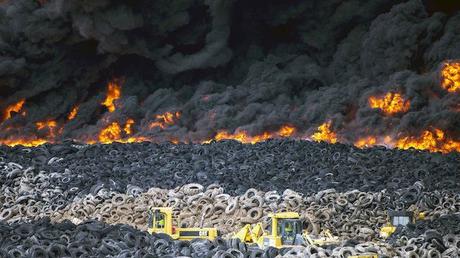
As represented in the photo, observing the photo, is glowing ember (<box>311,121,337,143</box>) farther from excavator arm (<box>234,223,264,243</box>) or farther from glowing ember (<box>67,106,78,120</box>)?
excavator arm (<box>234,223,264,243</box>)

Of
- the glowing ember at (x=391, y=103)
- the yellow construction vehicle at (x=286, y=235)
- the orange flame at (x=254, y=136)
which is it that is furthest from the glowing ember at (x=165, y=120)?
the yellow construction vehicle at (x=286, y=235)

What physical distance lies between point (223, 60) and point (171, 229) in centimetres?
3306

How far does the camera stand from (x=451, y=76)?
1859 inches

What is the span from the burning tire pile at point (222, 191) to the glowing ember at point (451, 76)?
10.4 meters

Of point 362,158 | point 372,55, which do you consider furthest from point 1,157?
point 372,55

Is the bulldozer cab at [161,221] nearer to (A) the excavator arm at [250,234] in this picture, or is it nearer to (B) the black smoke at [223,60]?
(A) the excavator arm at [250,234]

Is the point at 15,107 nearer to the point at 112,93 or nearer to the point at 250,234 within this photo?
the point at 112,93

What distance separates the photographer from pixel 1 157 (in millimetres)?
38469

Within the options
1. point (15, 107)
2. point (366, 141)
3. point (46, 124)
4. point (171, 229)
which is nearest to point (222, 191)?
point (171, 229)

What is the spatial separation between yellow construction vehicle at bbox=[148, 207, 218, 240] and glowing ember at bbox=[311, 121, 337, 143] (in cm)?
2387

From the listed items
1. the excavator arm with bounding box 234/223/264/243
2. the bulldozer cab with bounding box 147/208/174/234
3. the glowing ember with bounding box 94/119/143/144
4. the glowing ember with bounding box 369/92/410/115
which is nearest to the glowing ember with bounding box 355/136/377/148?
the glowing ember with bounding box 369/92/410/115

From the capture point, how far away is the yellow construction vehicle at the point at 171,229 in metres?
25.5

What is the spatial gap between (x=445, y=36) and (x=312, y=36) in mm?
10771

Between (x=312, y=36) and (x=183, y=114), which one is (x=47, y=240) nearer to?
(x=183, y=114)
